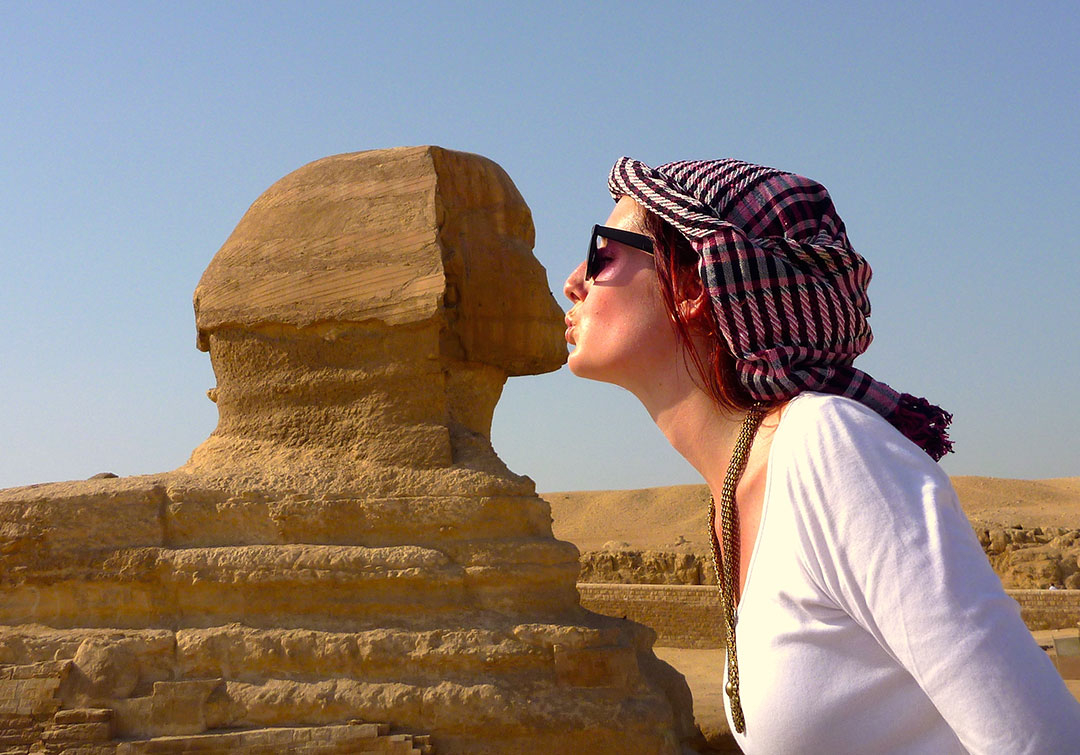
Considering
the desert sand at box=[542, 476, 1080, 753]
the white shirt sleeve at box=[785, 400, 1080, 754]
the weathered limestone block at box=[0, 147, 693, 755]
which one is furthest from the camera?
the desert sand at box=[542, 476, 1080, 753]

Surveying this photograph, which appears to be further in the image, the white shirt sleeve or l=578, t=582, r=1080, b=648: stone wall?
l=578, t=582, r=1080, b=648: stone wall

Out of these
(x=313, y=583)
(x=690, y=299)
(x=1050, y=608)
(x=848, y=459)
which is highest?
(x=690, y=299)

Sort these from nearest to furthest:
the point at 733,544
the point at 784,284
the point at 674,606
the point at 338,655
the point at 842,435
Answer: the point at 842,435 → the point at 784,284 → the point at 733,544 → the point at 338,655 → the point at 674,606

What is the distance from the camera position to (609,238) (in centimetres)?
152

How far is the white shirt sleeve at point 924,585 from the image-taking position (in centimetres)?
97

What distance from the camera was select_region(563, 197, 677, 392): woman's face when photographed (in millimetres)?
1460

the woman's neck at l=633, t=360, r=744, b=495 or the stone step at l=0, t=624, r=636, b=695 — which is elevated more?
the woman's neck at l=633, t=360, r=744, b=495

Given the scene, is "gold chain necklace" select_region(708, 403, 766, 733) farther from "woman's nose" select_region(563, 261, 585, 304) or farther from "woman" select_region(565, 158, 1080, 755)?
"woman's nose" select_region(563, 261, 585, 304)

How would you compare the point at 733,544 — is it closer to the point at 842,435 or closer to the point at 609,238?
the point at 842,435

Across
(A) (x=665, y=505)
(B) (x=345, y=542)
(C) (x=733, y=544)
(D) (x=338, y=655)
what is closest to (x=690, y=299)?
(C) (x=733, y=544)

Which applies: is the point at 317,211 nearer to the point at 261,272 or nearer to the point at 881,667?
the point at 261,272

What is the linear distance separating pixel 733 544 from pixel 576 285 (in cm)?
50

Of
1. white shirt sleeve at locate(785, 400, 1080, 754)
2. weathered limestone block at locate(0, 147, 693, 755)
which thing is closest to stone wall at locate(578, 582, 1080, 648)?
weathered limestone block at locate(0, 147, 693, 755)

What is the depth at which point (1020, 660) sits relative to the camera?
98 cm
